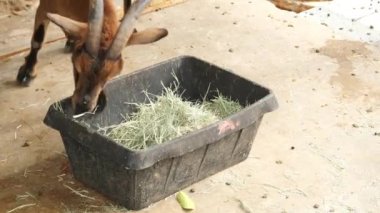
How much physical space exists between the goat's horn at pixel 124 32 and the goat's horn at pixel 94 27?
72 mm

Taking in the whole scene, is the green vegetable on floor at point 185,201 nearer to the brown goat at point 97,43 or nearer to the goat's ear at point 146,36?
the brown goat at point 97,43

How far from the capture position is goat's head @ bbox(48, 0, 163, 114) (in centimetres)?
328

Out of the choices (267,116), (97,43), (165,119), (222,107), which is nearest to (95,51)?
(97,43)

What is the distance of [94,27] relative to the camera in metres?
3.28

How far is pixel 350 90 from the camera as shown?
15.1ft

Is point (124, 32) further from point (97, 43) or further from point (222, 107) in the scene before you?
point (222, 107)

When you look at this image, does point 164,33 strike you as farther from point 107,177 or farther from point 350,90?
point 350,90

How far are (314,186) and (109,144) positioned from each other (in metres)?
1.12

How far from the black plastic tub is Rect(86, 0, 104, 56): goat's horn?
1.08ft

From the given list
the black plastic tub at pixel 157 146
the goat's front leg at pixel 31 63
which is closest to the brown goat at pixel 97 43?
the black plastic tub at pixel 157 146

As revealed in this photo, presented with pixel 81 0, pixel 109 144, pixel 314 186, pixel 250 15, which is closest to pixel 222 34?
pixel 250 15

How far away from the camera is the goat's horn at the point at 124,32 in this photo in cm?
328

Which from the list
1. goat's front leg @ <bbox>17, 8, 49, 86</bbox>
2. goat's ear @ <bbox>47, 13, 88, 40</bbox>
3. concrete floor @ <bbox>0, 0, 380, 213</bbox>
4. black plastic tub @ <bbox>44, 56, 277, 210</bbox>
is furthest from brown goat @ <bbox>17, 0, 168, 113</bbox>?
goat's front leg @ <bbox>17, 8, 49, 86</bbox>

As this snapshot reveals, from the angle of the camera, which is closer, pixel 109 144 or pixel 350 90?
pixel 109 144
